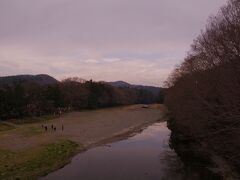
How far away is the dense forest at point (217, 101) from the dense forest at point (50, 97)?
4380cm

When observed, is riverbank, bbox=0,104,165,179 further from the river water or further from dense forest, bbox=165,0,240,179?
dense forest, bbox=165,0,240,179

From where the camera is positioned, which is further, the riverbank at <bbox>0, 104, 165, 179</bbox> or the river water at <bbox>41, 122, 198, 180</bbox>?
the riverbank at <bbox>0, 104, 165, 179</bbox>

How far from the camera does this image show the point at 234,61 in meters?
25.1

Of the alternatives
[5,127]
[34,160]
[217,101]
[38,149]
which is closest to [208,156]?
[217,101]

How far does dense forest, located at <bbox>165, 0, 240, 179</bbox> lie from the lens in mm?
24500

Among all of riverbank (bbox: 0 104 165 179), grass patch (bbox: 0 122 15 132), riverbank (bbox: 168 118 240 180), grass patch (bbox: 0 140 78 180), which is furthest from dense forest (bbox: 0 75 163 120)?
riverbank (bbox: 168 118 240 180)

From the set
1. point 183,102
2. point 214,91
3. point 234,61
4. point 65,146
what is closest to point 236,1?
point 234,61

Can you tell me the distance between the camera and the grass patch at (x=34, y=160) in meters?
26.8

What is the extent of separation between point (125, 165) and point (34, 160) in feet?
26.0

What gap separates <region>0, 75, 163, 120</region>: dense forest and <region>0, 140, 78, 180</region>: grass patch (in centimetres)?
3752

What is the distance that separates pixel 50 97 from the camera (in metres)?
102

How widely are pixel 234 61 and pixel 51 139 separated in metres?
29.0

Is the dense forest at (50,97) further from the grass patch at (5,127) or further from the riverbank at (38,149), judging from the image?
the riverbank at (38,149)

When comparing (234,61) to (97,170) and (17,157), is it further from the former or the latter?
(17,157)
